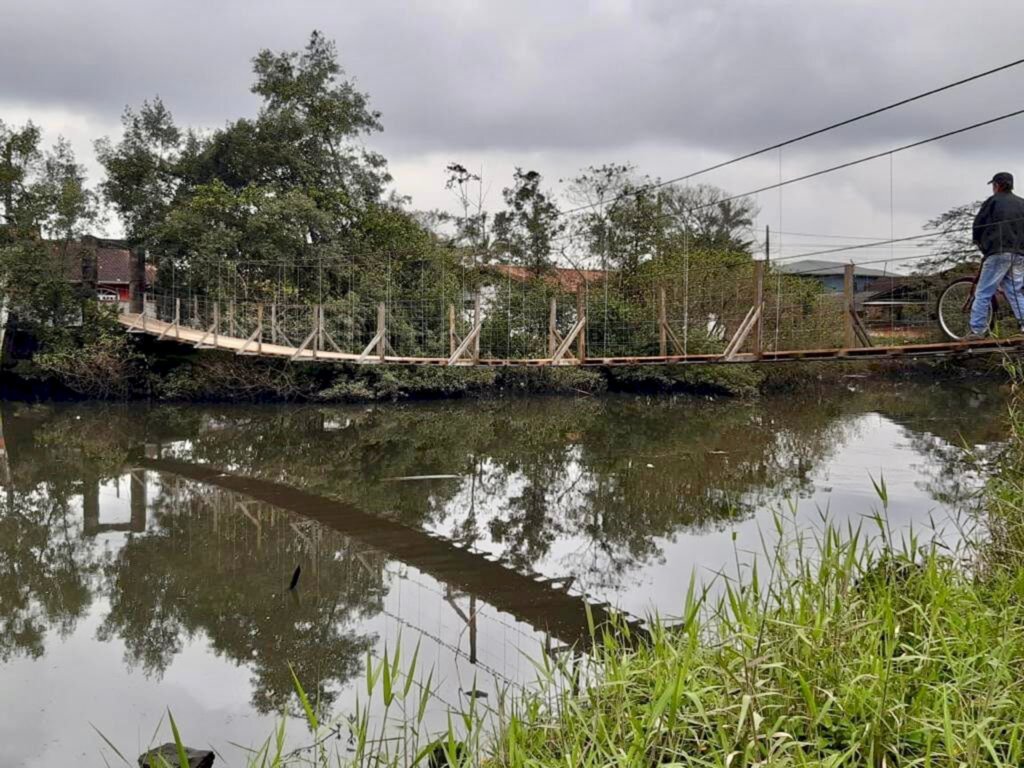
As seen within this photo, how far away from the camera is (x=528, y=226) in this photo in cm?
1522

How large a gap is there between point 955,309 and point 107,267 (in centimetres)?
1452

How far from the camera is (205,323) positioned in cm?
1269

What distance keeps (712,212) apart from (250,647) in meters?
16.9

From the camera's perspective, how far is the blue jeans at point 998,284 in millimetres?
3613

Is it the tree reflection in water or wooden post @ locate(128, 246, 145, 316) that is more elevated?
wooden post @ locate(128, 246, 145, 316)

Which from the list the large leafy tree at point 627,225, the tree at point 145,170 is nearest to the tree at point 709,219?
the large leafy tree at point 627,225

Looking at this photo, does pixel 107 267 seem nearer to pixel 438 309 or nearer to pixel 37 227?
pixel 37 227

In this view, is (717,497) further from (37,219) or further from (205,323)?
(37,219)

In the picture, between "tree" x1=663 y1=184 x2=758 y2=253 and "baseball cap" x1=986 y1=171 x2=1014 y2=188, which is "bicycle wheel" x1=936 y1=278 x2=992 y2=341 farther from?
"tree" x1=663 y1=184 x2=758 y2=253

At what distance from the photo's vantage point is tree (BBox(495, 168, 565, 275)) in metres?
15.0

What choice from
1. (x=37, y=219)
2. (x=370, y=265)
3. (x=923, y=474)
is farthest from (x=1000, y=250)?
(x=37, y=219)

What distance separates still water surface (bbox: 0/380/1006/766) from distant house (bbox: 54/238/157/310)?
2.81 meters

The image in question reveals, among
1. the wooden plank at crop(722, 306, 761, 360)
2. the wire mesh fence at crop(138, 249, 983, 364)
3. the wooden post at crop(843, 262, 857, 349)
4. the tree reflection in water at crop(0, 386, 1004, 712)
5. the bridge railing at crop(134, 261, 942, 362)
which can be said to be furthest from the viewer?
the wire mesh fence at crop(138, 249, 983, 364)

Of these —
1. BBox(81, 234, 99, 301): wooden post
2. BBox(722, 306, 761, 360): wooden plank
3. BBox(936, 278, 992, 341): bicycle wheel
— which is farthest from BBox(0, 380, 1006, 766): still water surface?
BBox(81, 234, 99, 301): wooden post
